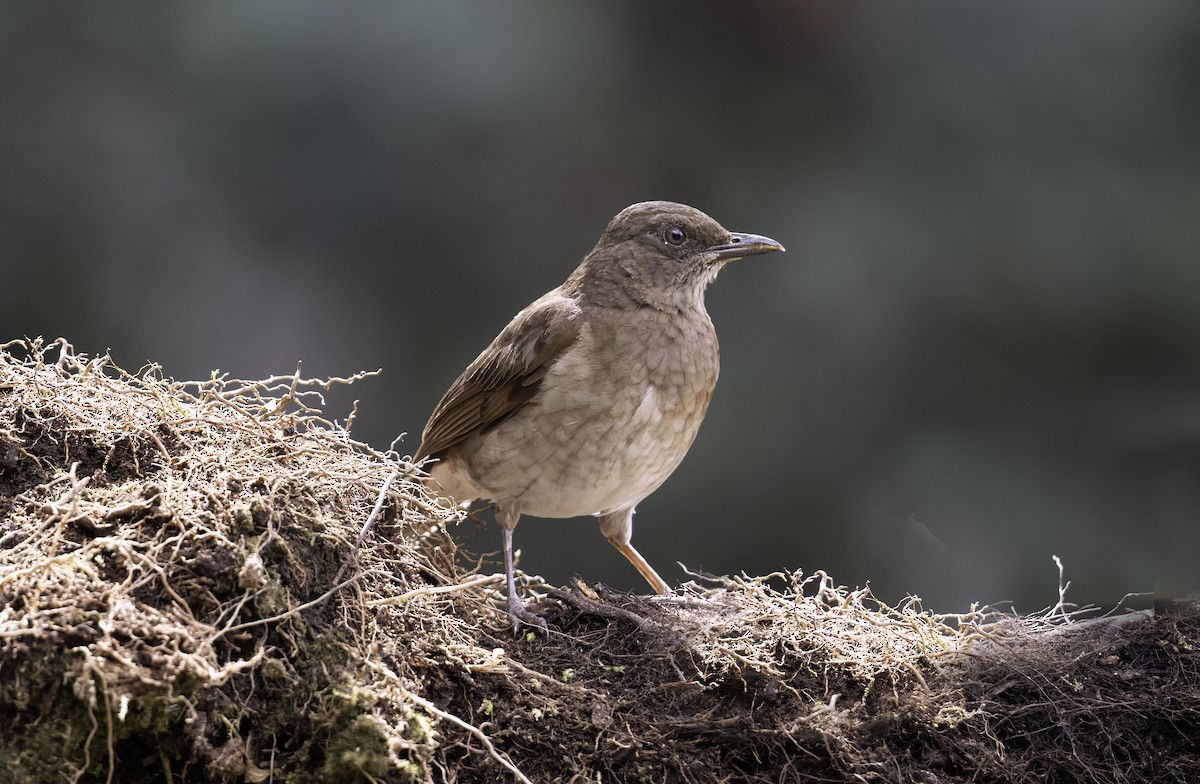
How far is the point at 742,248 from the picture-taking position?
336 centimetres

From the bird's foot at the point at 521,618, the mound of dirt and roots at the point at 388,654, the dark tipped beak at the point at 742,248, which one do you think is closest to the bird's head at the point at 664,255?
the dark tipped beak at the point at 742,248

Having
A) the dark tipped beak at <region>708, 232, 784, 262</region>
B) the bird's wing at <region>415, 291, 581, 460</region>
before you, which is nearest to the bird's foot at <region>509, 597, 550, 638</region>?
the bird's wing at <region>415, 291, 581, 460</region>

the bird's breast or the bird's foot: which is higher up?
the bird's breast

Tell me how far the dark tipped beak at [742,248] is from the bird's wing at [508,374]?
50 centimetres

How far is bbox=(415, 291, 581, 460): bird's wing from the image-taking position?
3.19 m

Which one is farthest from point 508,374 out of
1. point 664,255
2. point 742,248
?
point 742,248

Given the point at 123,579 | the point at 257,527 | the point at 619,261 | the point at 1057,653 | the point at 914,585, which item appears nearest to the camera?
the point at 123,579

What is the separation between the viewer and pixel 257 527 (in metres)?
2.16

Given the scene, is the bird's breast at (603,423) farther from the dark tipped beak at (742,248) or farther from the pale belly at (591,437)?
the dark tipped beak at (742,248)

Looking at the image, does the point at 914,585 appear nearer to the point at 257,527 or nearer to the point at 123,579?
the point at 257,527

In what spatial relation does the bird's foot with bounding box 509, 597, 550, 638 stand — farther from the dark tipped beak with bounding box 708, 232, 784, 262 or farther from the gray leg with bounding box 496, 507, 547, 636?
the dark tipped beak with bounding box 708, 232, 784, 262

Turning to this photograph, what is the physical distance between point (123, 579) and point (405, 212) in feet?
9.96

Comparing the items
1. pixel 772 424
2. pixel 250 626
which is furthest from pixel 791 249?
pixel 250 626

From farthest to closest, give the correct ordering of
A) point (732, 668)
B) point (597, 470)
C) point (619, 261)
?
point (619, 261) < point (597, 470) < point (732, 668)
